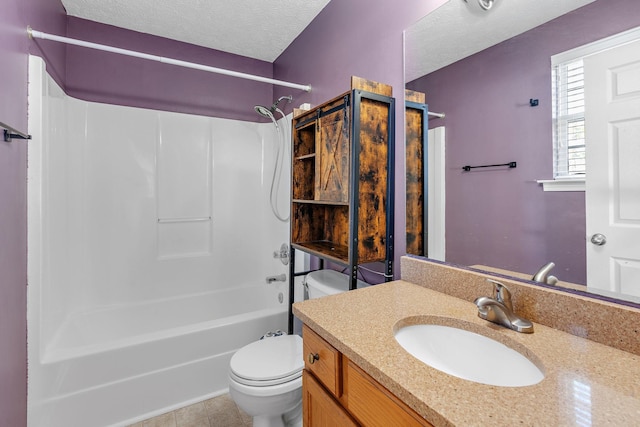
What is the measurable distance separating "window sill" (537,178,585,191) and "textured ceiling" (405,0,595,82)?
485mm

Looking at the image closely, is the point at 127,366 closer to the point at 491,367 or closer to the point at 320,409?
the point at 320,409

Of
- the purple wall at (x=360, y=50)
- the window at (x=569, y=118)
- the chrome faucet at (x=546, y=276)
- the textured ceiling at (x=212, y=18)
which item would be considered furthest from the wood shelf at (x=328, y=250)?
the textured ceiling at (x=212, y=18)

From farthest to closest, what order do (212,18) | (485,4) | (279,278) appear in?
(279,278)
(212,18)
(485,4)

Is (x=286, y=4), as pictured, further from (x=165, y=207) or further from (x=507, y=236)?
(x=507, y=236)

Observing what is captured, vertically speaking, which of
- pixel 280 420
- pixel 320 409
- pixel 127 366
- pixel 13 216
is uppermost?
pixel 13 216

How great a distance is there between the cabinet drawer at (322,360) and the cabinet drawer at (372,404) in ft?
0.11

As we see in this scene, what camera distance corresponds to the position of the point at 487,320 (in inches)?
34.8

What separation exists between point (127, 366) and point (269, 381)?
93 centimetres

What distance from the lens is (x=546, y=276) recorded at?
896 millimetres

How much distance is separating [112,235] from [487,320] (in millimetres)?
2555

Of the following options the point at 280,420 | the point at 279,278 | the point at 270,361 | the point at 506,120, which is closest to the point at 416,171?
the point at 506,120

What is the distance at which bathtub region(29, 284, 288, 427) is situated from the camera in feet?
5.10

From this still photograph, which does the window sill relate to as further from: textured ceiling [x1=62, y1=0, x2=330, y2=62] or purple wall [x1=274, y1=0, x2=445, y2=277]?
textured ceiling [x1=62, y1=0, x2=330, y2=62]

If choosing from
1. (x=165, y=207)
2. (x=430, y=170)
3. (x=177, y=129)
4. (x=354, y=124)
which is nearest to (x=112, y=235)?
(x=165, y=207)
